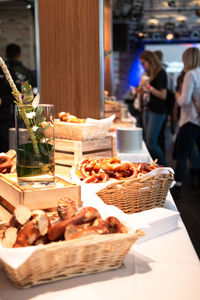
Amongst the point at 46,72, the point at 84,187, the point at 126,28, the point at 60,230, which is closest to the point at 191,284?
the point at 60,230

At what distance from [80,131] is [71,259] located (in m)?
1.03

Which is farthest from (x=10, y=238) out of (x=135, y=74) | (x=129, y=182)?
(x=135, y=74)

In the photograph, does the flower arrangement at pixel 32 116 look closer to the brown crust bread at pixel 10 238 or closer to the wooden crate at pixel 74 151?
the brown crust bread at pixel 10 238

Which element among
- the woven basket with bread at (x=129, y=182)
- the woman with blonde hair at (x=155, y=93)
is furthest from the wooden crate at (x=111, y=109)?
the woven basket with bread at (x=129, y=182)

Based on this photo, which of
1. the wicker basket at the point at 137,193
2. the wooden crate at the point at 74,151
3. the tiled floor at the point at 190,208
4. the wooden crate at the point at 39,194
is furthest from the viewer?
the tiled floor at the point at 190,208

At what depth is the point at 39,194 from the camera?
1.21 m

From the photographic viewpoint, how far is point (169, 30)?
1235cm

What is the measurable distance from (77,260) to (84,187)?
1.42 feet

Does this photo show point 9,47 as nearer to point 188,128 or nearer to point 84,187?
point 188,128

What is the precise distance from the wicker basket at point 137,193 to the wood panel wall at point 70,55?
39.3 inches

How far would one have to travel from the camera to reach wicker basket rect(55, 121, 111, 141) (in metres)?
1.88

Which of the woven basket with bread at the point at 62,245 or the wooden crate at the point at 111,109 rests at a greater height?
the woven basket with bread at the point at 62,245

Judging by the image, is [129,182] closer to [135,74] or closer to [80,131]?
[80,131]

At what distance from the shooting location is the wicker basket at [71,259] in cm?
85
